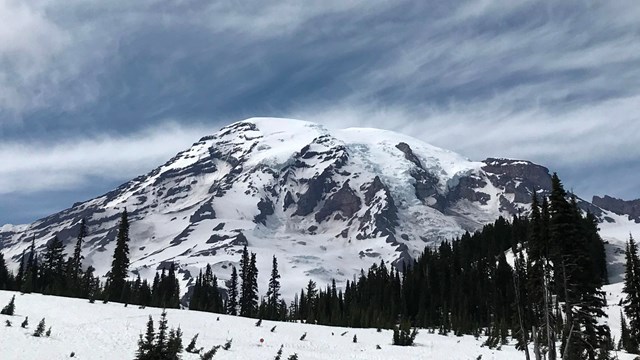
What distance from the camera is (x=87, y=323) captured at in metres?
40.5

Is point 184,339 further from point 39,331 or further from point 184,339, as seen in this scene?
point 39,331

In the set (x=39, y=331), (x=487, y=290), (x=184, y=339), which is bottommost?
(x=184, y=339)

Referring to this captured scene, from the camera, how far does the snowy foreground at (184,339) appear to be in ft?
105

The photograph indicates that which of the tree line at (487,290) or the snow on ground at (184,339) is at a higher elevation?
the tree line at (487,290)

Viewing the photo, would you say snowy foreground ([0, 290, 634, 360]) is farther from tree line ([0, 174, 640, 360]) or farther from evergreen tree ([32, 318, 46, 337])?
tree line ([0, 174, 640, 360])

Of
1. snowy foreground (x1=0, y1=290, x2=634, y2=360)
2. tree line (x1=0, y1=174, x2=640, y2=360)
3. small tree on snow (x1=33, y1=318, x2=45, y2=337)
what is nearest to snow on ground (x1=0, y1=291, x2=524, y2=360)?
snowy foreground (x1=0, y1=290, x2=634, y2=360)

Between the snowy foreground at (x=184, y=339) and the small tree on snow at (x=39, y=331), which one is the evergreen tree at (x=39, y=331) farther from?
the snowy foreground at (x=184, y=339)

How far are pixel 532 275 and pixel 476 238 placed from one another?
10493cm

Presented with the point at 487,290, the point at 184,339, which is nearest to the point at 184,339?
the point at 184,339

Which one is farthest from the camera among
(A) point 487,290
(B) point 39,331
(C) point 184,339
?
(A) point 487,290

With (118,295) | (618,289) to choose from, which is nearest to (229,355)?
(118,295)

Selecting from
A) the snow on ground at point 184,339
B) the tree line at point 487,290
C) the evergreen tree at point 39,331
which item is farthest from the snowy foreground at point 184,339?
the tree line at point 487,290

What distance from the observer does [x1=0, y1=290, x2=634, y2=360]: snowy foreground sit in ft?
105

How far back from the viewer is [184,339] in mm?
39062
